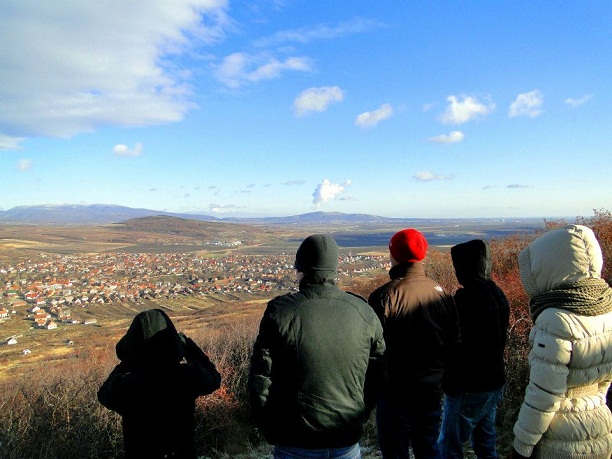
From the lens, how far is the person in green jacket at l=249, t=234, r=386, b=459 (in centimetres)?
182

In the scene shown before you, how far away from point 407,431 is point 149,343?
1650mm

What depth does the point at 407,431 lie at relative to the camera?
243 cm

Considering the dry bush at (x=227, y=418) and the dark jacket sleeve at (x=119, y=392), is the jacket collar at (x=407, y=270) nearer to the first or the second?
the dark jacket sleeve at (x=119, y=392)

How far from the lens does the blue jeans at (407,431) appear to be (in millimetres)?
2420

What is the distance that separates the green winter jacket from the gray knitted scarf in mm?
876

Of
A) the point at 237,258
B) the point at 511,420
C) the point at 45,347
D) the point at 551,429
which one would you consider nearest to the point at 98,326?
the point at 45,347

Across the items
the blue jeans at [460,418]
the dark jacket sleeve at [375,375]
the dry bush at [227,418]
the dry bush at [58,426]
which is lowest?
the dry bush at [227,418]

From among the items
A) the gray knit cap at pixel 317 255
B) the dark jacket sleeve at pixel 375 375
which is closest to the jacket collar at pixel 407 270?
the dark jacket sleeve at pixel 375 375

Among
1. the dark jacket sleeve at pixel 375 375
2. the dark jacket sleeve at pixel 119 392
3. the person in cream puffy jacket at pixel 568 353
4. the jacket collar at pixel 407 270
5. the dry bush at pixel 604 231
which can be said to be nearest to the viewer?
the person in cream puffy jacket at pixel 568 353

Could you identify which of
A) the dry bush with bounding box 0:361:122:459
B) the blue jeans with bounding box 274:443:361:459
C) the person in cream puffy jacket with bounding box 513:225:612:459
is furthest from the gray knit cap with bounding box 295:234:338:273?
the dry bush with bounding box 0:361:122:459

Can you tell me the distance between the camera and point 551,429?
5.94 feet

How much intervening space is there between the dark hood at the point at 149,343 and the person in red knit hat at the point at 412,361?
49.7 inches

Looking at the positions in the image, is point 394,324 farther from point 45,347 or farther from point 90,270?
point 90,270

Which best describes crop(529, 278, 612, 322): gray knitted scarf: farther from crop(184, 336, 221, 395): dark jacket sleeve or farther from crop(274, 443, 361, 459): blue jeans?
crop(184, 336, 221, 395): dark jacket sleeve
